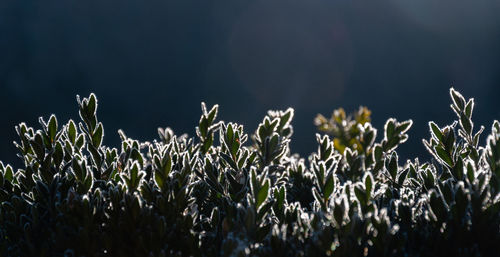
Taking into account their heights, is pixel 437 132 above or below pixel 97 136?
below

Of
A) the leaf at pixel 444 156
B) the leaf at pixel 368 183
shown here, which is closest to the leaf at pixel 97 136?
the leaf at pixel 368 183

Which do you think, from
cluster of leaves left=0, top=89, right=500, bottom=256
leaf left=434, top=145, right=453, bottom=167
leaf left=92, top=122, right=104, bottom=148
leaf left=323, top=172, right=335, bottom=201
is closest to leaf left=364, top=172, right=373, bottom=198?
cluster of leaves left=0, top=89, right=500, bottom=256

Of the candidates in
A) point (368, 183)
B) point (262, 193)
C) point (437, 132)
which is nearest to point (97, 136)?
point (262, 193)

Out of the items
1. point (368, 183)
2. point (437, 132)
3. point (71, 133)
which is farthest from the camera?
point (71, 133)

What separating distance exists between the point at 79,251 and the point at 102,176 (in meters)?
0.48

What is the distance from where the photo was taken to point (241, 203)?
1.92m

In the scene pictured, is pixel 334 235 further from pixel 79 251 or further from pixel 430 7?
pixel 430 7

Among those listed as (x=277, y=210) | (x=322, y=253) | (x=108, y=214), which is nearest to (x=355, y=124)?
(x=277, y=210)

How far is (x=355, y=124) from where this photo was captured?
3.03 meters

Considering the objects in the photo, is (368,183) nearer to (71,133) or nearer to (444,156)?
(444,156)

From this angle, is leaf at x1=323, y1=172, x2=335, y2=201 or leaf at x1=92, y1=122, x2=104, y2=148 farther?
leaf at x1=92, y1=122, x2=104, y2=148

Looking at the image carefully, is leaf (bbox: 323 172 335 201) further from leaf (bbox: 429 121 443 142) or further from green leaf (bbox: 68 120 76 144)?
green leaf (bbox: 68 120 76 144)

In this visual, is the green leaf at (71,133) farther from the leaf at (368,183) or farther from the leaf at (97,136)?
the leaf at (368,183)

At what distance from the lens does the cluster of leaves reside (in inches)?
Result: 62.0
